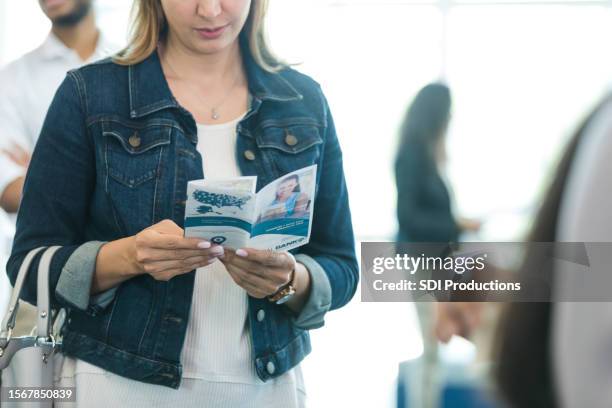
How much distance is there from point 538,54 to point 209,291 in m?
1.91

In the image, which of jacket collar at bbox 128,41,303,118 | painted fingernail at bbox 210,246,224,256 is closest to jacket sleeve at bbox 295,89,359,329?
jacket collar at bbox 128,41,303,118

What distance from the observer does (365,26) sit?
9.96ft

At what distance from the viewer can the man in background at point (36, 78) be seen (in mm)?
2355

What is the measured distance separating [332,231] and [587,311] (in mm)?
1173

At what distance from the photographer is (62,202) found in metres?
1.59

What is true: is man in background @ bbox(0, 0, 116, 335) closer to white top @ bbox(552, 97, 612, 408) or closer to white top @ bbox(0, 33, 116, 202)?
white top @ bbox(0, 33, 116, 202)

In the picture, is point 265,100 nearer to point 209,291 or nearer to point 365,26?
point 209,291

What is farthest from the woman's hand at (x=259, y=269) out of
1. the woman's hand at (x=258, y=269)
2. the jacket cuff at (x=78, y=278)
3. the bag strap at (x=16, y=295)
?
the bag strap at (x=16, y=295)

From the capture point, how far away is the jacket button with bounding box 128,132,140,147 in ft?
5.44

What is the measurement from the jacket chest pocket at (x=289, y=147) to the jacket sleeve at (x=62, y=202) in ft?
1.11

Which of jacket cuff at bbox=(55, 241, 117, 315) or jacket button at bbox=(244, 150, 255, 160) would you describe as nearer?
jacket cuff at bbox=(55, 241, 117, 315)

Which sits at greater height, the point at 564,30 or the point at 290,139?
the point at 564,30

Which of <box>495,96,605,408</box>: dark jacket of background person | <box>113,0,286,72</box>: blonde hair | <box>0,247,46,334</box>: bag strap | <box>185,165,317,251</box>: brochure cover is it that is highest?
<box>113,0,286,72</box>: blonde hair

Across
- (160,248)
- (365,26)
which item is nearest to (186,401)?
(160,248)
